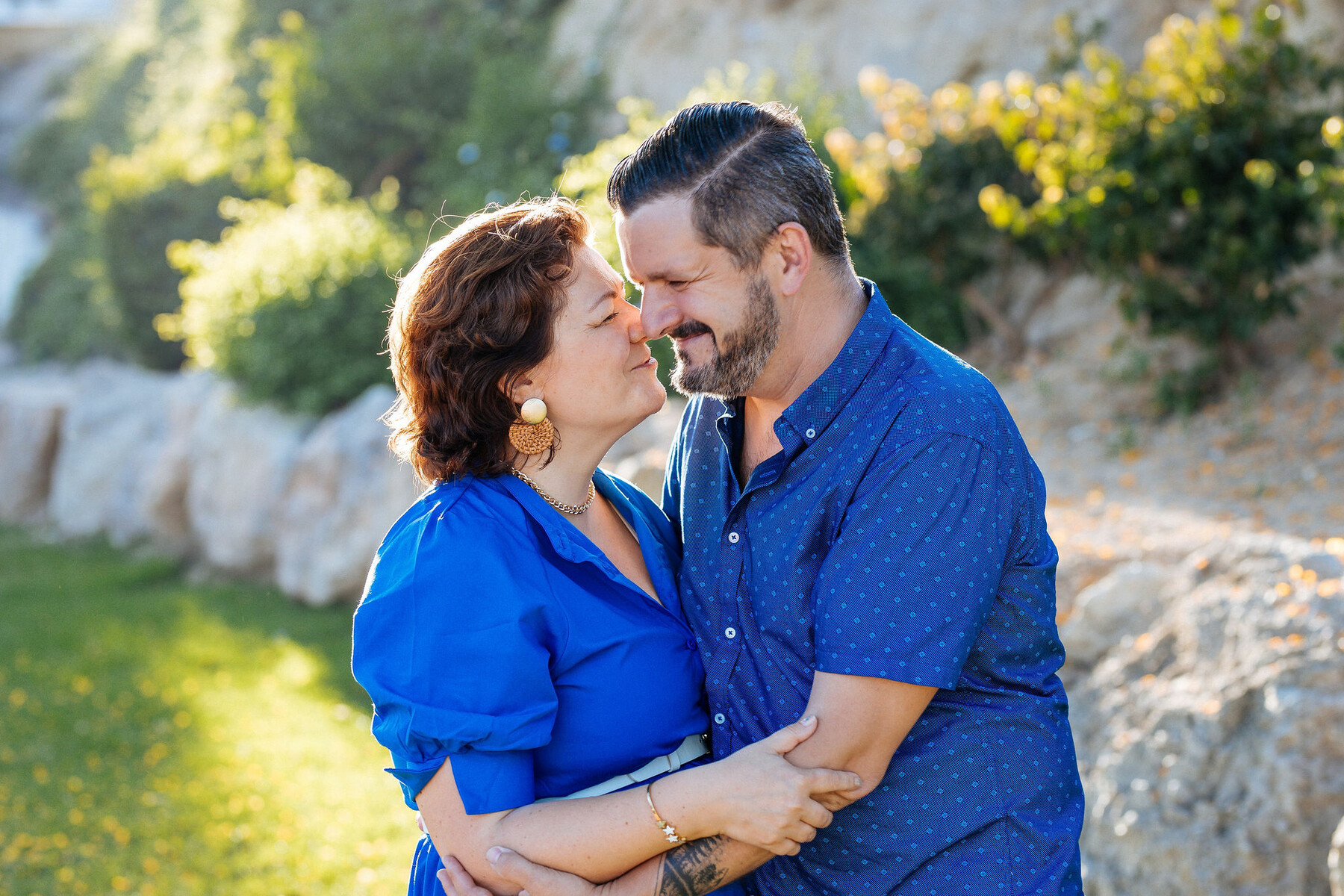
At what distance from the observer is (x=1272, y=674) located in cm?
319

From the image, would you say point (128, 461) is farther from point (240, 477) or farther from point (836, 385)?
point (836, 385)

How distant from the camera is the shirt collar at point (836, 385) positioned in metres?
2.15

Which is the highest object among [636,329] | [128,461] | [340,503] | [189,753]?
[636,329]

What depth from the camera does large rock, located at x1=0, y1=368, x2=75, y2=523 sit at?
1245 centimetres

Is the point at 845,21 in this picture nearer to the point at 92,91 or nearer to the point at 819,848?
the point at 819,848

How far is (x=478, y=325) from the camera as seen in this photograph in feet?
7.25

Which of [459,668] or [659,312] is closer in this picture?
[459,668]

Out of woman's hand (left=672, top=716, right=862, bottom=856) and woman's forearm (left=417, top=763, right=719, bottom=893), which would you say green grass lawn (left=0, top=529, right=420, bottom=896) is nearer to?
woman's forearm (left=417, top=763, right=719, bottom=893)

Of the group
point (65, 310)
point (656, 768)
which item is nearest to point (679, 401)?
point (656, 768)

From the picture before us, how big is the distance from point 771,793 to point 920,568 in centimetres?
46

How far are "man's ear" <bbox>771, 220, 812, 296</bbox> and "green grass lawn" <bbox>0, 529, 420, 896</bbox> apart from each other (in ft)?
12.4

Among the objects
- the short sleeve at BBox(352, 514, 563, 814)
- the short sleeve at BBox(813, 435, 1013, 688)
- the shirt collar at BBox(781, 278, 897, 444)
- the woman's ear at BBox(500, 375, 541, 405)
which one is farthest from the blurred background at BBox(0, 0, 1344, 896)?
the woman's ear at BBox(500, 375, 541, 405)

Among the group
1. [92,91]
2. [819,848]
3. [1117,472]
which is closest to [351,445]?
[1117,472]

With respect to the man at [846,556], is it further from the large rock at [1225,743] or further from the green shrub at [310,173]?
the green shrub at [310,173]
